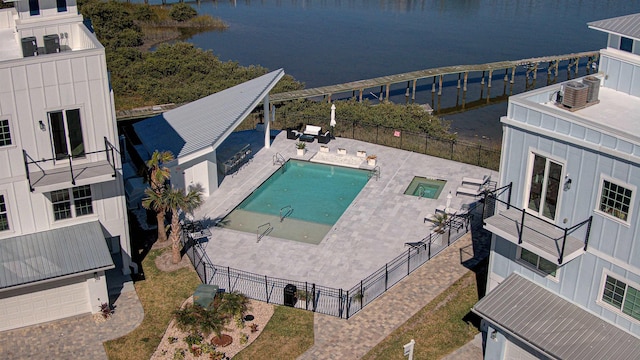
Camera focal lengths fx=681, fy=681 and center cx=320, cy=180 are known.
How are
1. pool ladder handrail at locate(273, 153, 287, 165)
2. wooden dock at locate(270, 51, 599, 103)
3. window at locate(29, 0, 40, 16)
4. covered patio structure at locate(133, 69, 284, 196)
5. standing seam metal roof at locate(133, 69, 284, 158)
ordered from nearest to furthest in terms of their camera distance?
window at locate(29, 0, 40, 16)
covered patio structure at locate(133, 69, 284, 196)
standing seam metal roof at locate(133, 69, 284, 158)
pool ladder handrail at locate(273, 153, 287, 165)
wooden dock at locate(270, 51, 599, 103)

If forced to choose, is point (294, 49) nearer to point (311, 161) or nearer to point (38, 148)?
point (311, 161)

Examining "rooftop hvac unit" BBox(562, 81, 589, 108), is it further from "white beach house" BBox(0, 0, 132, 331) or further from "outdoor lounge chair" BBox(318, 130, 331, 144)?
"outdoor lounge chair" BBox(318, 130, 331, 144)

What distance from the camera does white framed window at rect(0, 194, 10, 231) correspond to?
26472 millimetres

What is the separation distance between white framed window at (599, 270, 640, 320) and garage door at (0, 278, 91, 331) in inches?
764

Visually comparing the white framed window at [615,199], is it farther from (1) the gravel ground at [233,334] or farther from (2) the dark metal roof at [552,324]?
(1) the gravel ground at [233,334]

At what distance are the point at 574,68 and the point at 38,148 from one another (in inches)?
2604

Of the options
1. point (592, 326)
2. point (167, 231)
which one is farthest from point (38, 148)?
point (592, 326)

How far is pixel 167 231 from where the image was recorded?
33688 mm

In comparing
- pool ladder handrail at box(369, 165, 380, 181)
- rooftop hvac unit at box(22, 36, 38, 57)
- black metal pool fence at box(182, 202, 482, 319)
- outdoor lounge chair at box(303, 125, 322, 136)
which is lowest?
black metal pool fence at box(182, 202, 482, 319)

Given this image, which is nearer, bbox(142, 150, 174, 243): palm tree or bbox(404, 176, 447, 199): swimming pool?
bbox(142, 150, 174, 243): palm tree

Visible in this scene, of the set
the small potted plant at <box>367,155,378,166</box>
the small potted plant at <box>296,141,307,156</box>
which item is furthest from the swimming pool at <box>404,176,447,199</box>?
the small potted plant at <box>296,141,307,156</box>

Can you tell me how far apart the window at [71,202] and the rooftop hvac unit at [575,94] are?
19.0 meters

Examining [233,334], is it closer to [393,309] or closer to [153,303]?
[153,303]

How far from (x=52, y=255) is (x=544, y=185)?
1856 centimetres
